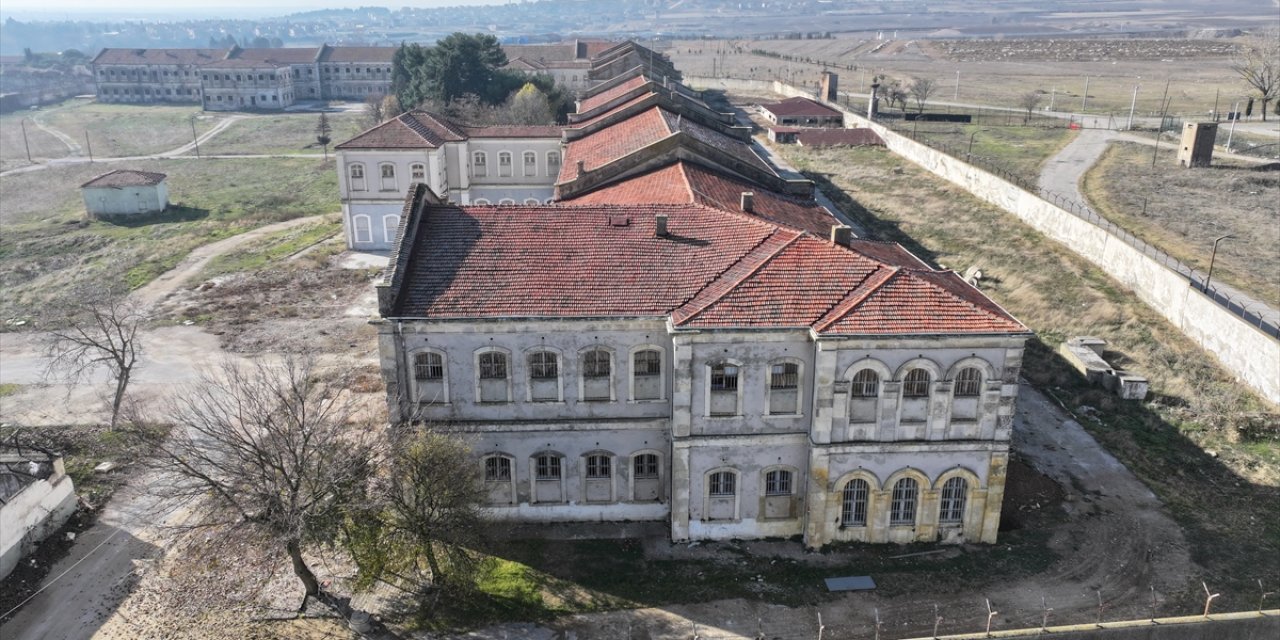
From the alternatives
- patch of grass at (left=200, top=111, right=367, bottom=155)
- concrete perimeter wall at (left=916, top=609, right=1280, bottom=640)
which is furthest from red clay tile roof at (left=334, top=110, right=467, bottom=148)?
patch of grass at (left=200, top=111, right=367, bottom=155)

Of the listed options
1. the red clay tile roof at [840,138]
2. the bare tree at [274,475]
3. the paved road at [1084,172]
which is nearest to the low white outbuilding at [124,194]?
the bare tree at [274,475]

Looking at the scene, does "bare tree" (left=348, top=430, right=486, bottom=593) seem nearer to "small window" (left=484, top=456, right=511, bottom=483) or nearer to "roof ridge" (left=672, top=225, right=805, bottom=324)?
"small window" (left=484, top=456, right=511, bottom=483)

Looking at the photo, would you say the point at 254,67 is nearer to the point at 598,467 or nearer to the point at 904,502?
the point at 598,467

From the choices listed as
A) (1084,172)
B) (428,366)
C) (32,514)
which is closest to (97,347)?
(32,514)

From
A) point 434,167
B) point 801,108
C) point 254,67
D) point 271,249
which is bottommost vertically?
point 271,249

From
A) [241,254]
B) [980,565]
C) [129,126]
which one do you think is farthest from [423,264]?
[129,126]

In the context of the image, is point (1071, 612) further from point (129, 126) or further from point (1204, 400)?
point (129, 126)
